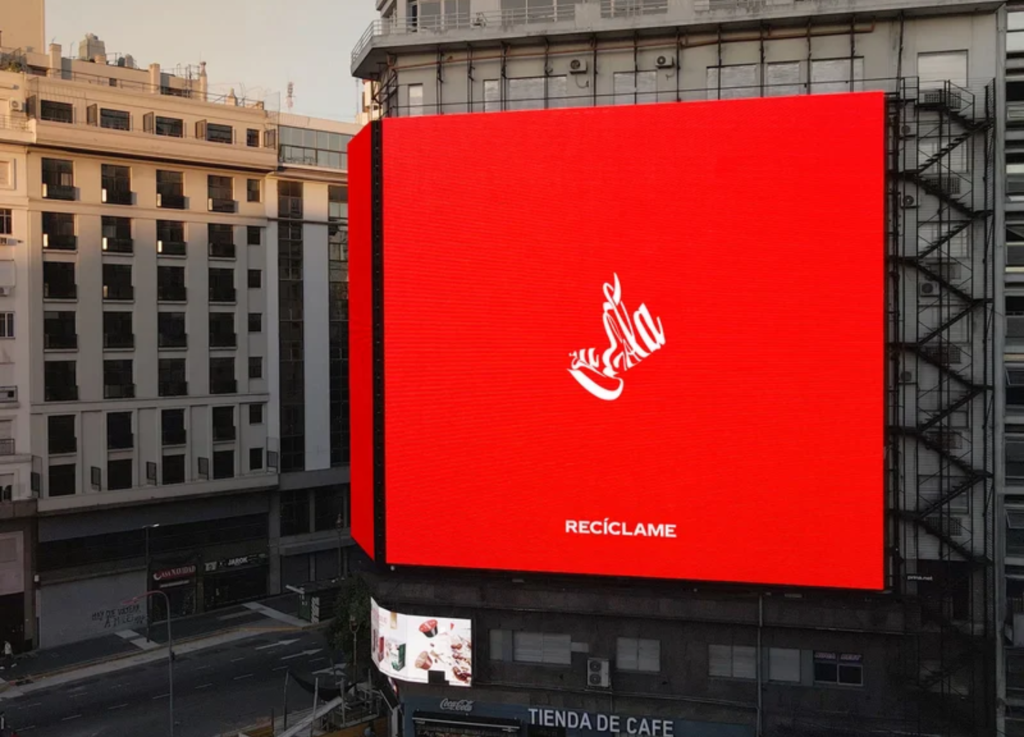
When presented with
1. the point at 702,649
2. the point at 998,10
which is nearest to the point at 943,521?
the point at 702,649

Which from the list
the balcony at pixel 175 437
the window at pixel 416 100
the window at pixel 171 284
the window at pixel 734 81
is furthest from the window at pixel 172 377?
the window at pixel 734 81

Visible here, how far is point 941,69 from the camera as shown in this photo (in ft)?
139

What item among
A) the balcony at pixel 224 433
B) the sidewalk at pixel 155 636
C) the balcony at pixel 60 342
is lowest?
the sidewalk at pixel 155 636

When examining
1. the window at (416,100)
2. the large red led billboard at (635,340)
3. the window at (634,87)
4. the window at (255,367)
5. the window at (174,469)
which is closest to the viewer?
the large red led billboard at (635,340)

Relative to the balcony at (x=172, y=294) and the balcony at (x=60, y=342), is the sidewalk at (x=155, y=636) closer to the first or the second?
the balcony at (x=60, y=342)

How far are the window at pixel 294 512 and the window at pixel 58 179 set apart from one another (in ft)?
88.8

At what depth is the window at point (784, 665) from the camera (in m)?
41.9

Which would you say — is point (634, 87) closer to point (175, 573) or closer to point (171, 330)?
point (171, 330)

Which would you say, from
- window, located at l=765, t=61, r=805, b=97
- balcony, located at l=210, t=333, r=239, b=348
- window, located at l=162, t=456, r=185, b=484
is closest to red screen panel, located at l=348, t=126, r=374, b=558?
window, located at l=765, t=61, r=805, b=97

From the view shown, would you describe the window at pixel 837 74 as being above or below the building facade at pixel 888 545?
above

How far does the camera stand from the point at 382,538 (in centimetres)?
4609

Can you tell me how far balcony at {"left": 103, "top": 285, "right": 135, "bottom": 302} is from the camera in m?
70.6

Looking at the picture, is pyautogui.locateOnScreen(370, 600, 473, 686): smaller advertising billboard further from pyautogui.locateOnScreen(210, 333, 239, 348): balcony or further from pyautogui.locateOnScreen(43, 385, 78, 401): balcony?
pyautogui.locateOnScreen(210, 333, 239, 348): balcony

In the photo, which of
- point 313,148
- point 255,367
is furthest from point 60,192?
point 313,148
